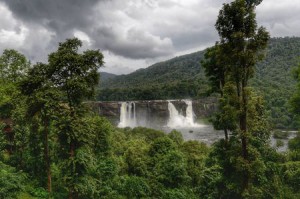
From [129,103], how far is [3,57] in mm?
64646

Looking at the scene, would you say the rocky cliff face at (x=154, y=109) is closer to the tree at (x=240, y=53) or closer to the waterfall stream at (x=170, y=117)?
the waterfall stream at (x=170, y=117)

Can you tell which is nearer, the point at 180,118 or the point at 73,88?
the point at 73,88

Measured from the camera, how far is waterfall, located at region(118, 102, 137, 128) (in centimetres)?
10406

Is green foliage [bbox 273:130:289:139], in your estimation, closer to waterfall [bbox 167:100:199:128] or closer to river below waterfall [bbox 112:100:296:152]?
river below waterfall [bbox 112:100:296:152]

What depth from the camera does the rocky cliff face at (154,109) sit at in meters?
103

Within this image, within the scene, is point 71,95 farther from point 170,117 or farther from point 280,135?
point 170,117

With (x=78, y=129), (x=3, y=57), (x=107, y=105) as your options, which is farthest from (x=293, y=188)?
(x=107, y=105)

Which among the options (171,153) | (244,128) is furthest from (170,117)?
(244,128)

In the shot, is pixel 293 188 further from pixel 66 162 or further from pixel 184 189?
pixel 66 162

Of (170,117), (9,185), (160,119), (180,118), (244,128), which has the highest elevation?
(244,128)

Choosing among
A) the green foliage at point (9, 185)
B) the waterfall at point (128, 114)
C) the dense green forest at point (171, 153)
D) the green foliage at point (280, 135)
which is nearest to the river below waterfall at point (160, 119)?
the waterfall at point (128, 114)

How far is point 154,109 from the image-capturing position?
105 meters

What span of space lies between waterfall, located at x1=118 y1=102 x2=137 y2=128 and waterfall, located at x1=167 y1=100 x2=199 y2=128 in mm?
11685

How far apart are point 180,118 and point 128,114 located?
17184 mm
